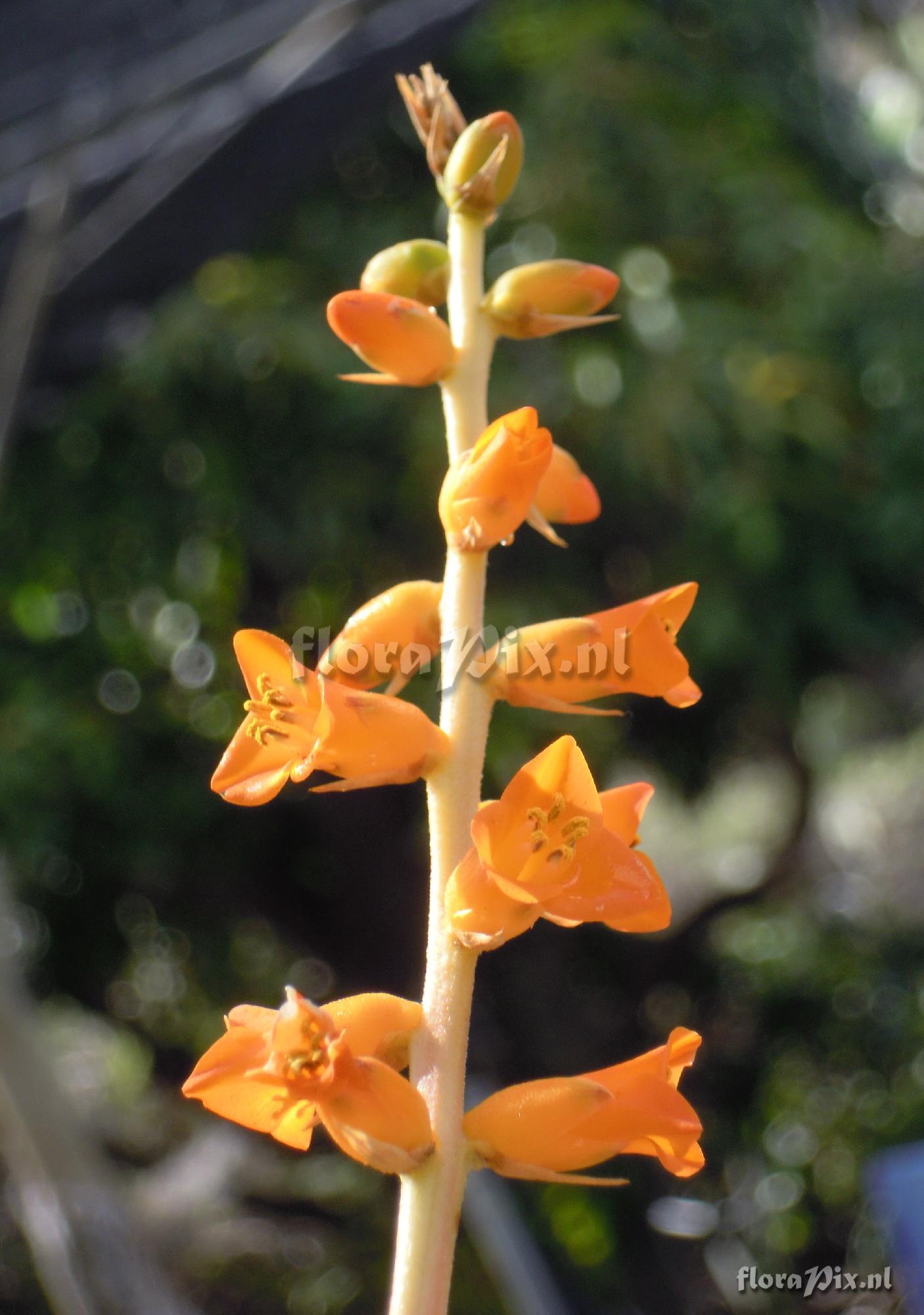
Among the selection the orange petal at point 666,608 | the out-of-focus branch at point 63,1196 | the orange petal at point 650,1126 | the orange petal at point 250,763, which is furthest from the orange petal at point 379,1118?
the out-of-focus branch at point 63,1196

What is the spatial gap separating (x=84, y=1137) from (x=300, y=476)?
6.13 feet

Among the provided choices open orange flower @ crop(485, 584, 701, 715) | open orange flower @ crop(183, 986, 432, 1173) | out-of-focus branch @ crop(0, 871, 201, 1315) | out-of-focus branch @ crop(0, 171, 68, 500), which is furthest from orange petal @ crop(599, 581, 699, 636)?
out-of-focus branch @ crop(0, 171, 68, 500)

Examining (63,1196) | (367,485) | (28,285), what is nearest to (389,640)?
(63,1196)

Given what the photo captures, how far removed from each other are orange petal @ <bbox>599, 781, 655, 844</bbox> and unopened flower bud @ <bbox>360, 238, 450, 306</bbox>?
0.47m

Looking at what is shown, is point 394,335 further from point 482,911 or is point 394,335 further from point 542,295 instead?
point 482,911

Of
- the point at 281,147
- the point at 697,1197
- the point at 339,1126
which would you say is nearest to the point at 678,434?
the point at 281,147

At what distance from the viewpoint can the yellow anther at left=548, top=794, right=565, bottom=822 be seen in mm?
797

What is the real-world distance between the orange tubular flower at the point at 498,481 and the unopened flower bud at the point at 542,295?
0.17 meters

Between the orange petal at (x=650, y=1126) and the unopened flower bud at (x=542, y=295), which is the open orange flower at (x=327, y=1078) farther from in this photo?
the unopened flower bud at (x=542, y=295)

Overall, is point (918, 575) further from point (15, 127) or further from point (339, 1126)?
point (339, 1126)

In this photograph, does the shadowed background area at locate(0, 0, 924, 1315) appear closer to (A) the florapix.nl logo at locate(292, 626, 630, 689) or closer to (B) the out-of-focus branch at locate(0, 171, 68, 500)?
(B) the out-of-focus branch at locate(0, 171, 68, 500)

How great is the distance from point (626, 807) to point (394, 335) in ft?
1.37

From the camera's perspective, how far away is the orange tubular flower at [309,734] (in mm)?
775

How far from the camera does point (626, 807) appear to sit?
36.2 inches
